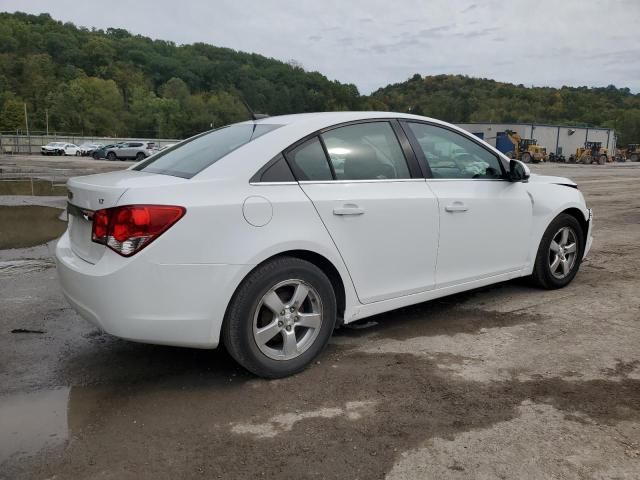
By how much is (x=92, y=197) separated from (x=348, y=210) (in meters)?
1.51

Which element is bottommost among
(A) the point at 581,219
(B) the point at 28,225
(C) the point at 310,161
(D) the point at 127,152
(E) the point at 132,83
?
(B) the point at 28,225

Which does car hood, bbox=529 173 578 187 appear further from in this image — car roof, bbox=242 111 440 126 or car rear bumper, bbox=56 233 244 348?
car rear bumper, bbox=56 233 244 348

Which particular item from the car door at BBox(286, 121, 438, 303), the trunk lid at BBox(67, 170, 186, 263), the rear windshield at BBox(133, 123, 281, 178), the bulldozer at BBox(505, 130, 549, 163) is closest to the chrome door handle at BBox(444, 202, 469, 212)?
the car door at BBox(286, 121, 438, 303)

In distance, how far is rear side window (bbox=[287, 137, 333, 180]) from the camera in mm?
3508

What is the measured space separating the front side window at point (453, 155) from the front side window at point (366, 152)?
0.26 metres

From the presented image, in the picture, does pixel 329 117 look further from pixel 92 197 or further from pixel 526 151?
pixel 526 151

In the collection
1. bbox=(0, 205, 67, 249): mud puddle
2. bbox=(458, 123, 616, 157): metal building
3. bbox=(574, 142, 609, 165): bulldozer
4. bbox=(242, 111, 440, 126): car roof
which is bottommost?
bbox=(0, 205, 67, 249): mud puddle

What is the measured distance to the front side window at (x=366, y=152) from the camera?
3.72 m

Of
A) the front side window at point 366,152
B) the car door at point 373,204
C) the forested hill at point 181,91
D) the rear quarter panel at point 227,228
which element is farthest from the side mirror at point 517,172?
the forested hill at point 181,91

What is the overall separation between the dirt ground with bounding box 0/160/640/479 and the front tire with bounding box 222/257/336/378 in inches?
5.6

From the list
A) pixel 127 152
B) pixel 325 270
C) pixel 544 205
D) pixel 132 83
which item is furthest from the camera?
pixel 132 83

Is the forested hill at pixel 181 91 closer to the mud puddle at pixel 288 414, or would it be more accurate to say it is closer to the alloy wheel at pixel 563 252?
the alloy wheel at pixel 563 252

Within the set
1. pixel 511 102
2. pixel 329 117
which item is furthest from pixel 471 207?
pixel 511 102

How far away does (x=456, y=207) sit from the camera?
4168mm
